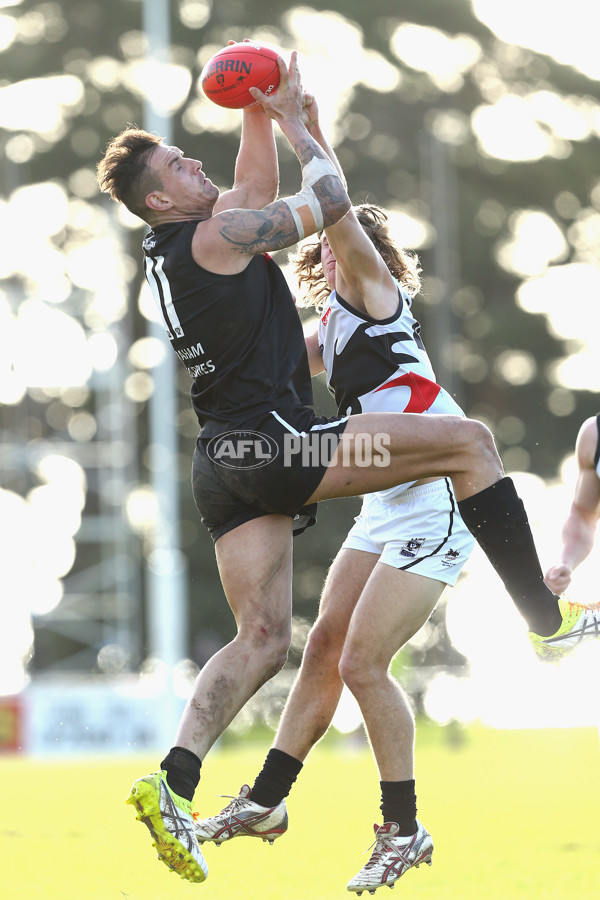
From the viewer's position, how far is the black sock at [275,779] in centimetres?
604

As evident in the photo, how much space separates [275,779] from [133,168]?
8.78ft

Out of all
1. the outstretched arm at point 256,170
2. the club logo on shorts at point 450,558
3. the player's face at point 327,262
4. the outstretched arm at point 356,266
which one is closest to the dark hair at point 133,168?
the outstretched arm at point 256,170

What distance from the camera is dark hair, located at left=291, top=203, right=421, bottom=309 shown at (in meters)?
6.28

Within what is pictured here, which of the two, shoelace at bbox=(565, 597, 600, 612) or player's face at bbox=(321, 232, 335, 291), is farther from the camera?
player's face at bbox=(321, 232, 335, 291)

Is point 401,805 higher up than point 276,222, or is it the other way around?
point 276,222

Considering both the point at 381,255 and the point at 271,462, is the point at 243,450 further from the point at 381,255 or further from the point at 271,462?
the point at 381,255

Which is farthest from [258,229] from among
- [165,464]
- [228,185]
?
[228,185]

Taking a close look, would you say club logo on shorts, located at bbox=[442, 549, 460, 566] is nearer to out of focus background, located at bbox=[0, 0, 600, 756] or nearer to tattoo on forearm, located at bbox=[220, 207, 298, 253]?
tattoo on forearm, located at bbox=[220, 207, 298, 253]

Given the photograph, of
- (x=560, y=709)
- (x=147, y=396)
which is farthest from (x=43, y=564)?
(x=560, y=709)

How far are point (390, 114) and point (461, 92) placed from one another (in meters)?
1.80

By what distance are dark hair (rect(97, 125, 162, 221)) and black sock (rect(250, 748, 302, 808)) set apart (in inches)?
95.4

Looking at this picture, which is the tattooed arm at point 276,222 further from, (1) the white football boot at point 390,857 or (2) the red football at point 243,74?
(1) the white football boot at point 390,857

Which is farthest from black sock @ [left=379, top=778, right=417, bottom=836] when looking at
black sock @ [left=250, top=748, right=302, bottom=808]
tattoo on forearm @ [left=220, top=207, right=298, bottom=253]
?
tattoo on forearm @ [left=220, top=207, right=298, bottom=253]

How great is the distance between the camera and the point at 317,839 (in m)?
8.28
